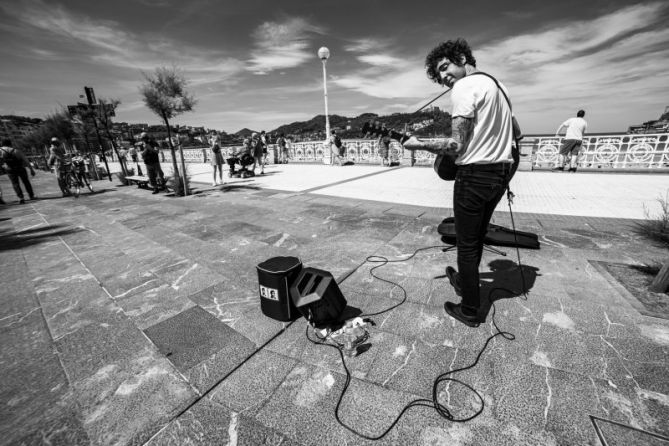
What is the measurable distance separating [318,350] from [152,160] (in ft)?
34.6

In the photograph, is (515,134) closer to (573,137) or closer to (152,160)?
(573,137)

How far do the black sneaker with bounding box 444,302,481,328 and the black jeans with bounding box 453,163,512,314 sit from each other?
0.21 feet

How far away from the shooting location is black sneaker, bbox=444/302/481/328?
2527mm

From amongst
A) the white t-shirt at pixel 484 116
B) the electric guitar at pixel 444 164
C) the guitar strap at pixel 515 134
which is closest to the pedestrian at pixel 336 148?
the electric guitar at pixel 444 164

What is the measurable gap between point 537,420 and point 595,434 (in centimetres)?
28

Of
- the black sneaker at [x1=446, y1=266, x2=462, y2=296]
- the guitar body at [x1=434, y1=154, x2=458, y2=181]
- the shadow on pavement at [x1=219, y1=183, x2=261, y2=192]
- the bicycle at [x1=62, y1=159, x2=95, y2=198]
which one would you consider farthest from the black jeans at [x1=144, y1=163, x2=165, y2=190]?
the black sneaker at [x1=446, y1=266, x2=462, y2=296]

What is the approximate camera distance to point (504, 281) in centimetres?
333

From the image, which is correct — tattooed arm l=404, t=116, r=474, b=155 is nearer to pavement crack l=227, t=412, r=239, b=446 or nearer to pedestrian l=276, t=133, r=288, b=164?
pavement crack l=227, t=412, r=239, b=446

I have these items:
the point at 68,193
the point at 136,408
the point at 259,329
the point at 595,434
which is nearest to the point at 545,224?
the point at 595,434

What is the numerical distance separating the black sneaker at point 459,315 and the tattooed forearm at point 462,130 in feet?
4.83

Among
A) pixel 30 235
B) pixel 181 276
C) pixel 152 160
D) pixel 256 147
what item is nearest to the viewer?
pixel 181 276

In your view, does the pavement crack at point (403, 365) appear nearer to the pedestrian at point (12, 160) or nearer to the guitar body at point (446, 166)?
the guitar body at point (446, 166)

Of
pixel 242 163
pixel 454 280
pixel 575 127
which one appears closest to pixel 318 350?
pixel 454 280

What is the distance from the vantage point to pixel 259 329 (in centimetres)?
266
